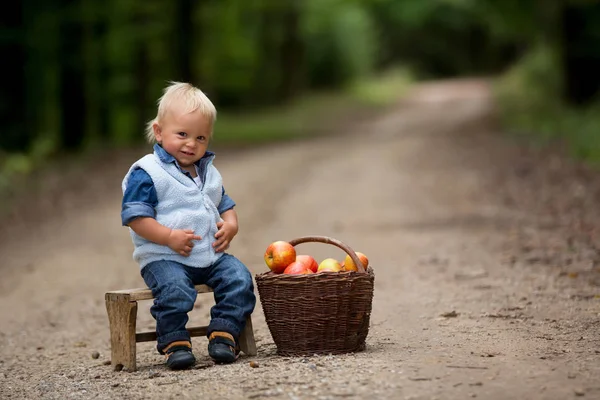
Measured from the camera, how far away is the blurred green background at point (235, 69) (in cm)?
2484

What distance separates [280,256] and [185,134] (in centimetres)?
97

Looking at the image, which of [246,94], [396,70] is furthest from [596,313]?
[396,70]

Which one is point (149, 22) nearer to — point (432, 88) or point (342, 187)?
point (342, 187)

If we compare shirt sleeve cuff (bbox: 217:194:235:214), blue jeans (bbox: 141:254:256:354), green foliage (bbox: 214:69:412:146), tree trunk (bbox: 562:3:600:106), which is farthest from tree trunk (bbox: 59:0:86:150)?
blue jeans (bbox: 141:254:256:354)

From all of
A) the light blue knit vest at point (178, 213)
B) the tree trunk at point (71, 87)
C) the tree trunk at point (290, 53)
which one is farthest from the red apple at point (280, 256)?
the tree trunk at point (290, 53)

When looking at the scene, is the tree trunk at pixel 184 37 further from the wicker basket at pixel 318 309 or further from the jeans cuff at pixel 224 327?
the wicker basket at pixel 318 309

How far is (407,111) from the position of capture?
41.4 m

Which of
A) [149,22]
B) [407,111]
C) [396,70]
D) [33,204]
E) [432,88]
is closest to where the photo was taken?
[33,204]

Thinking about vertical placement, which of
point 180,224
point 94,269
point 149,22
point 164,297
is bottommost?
point 94,269

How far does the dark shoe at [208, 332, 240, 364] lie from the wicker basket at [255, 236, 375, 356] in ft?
0.91

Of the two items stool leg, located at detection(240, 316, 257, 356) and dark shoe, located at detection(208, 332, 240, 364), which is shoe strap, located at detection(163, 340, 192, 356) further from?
stool leg, located at detection(240, 316, 257, 356)

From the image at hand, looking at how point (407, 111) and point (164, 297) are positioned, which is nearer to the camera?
point (164, 297)

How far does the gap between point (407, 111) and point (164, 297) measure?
119 feet

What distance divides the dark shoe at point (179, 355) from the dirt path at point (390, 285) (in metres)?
0.10
